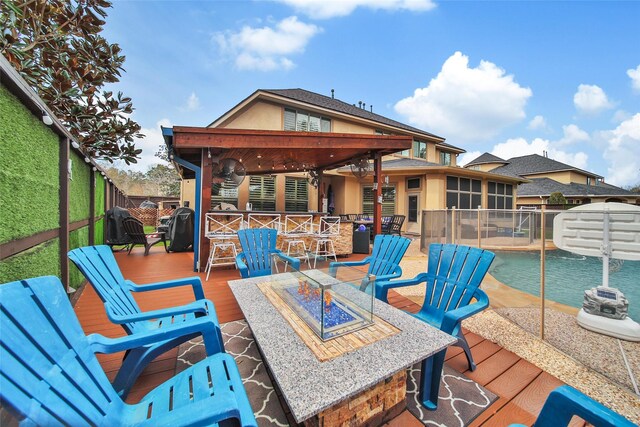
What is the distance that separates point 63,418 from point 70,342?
35 cm

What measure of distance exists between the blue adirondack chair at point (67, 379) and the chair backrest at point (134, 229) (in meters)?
5.84

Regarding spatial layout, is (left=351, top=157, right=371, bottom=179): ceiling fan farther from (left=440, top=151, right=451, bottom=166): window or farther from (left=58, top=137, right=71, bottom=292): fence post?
(left=440, top=151, right=451, bottom=166): window

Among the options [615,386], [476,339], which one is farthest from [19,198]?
[615,386]

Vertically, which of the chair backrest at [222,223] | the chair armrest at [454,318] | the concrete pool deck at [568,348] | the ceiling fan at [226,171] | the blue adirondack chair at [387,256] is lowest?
the concrete pool deck at [568,348]

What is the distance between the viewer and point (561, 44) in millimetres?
9703

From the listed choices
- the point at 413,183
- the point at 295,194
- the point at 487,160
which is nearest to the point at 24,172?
the point at 295,194

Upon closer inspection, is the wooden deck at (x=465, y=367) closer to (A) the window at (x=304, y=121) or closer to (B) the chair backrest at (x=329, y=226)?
(B) the chair backrest at (x=329, y=226)

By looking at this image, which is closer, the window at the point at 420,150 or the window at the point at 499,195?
the window at the point at 499,195

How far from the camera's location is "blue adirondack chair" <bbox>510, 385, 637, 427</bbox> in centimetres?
85

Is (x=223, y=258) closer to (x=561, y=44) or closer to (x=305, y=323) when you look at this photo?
(x=305, y=323)

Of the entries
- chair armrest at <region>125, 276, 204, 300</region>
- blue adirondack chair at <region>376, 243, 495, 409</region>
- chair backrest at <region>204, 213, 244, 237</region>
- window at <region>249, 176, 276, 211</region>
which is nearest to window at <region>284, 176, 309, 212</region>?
window at <region>249, 176, 276, 211</region>

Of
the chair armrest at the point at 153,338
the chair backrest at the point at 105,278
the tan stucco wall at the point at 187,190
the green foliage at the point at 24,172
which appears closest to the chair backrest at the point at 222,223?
the green foliage at the point at 24,172

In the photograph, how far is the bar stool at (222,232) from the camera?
4.89 m

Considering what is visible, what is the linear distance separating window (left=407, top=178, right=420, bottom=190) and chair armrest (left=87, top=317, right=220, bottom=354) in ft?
36.8
